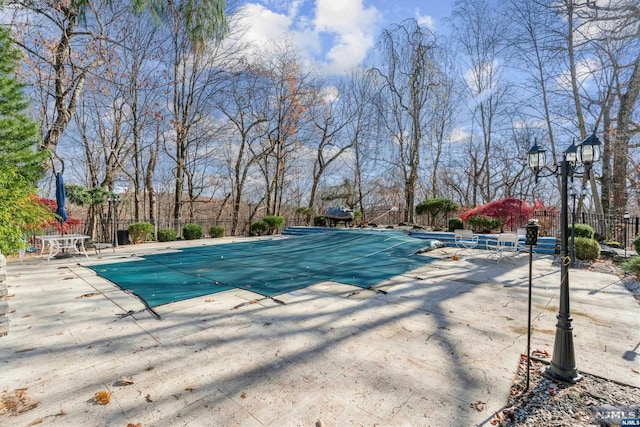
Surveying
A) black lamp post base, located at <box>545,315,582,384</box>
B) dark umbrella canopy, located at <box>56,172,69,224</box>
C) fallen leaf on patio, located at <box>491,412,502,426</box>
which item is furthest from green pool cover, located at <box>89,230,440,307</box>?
fallen leaf on patio, located at <box>491,412,502,426</box>

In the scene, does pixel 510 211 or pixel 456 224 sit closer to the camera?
pixel 510 211

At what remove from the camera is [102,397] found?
1.84 meters

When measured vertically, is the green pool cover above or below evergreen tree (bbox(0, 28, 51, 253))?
below

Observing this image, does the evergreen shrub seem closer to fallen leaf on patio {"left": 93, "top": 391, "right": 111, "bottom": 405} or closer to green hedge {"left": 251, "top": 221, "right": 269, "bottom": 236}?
green hedge {"left": 251, "top": 221, "right": 269, "bottom": 236}

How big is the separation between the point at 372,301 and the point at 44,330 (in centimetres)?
359

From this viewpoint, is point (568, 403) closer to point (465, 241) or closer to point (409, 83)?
point (465, 241)

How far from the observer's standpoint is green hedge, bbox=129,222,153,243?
1084 centimetres

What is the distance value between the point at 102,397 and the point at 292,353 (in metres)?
1.31

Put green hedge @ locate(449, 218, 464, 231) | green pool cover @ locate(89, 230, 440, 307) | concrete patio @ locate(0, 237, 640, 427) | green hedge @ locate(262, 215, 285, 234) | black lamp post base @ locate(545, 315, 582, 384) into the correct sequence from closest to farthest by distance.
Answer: concrete patio @ locate(0, 237, 640, 427), black lamp post base @ locate(545, 315, 582, 384), green pool cover @ locate(89, 230, 440, 307), green hedge @ locate(449, 218, 464, 231), green hedge @ locate(262, 215, 285, 234)

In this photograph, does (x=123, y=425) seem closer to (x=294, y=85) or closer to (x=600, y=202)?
(x=600, y=202)

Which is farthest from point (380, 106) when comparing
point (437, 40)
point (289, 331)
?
point (289, 331)

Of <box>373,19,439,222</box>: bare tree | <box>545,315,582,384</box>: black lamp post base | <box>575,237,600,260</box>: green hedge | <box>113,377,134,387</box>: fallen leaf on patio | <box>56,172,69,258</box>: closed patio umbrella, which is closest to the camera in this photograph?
<box>113,377,134,387</box>: fallen leaf on patio
